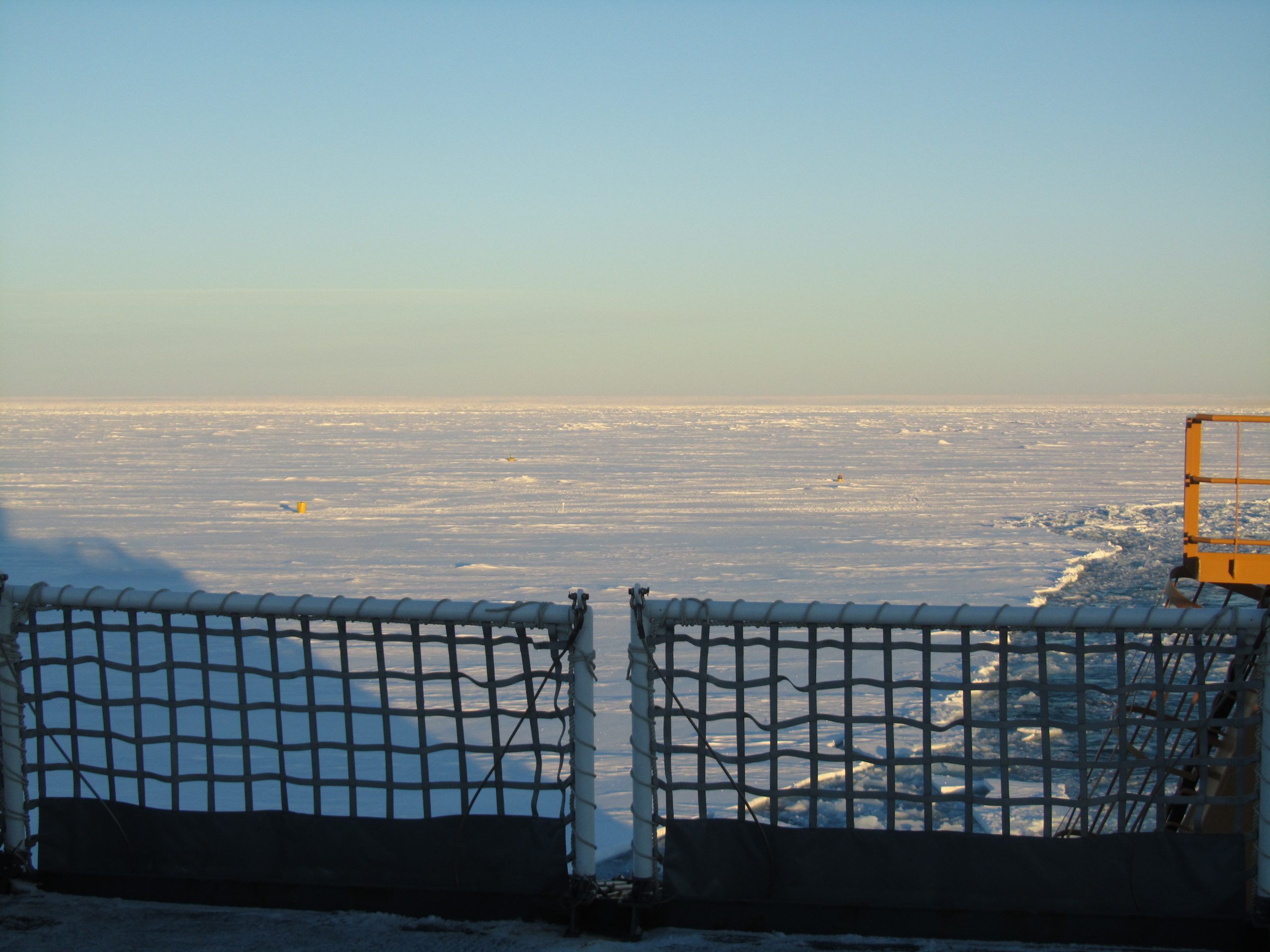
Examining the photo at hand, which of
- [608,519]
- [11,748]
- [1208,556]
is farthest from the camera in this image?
[608,519]

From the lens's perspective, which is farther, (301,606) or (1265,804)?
(301,606)

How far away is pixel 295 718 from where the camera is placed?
726 centimetres

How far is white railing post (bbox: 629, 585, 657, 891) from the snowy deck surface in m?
0.21

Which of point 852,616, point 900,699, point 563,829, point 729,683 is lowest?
point 900,699

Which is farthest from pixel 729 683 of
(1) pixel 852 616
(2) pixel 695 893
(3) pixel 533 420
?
(3) pixel 533 420

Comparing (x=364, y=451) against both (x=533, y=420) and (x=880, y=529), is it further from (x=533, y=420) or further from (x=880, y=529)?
(x=533, y=420)

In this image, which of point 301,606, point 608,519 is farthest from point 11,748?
point 608,519

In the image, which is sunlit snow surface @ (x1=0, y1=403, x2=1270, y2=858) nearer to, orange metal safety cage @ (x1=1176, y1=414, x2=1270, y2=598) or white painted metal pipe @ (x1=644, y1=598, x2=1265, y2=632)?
white painted metal pipe @ (x1=644, y1=598, x2=1265, y2=632)

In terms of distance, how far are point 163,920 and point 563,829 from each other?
1.34 meters

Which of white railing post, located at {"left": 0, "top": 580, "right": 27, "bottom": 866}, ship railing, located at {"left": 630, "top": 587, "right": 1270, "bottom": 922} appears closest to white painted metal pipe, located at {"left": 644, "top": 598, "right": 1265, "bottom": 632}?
ship railing, located at {"left": 630, "top": 587, "right": 1270, "bottom": 922}

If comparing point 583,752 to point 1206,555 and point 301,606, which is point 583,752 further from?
point 1206,555

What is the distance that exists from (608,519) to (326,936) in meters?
15.2

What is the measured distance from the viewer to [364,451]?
36.8 metres

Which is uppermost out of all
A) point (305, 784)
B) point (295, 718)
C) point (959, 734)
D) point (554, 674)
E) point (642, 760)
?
point (554, 674)
